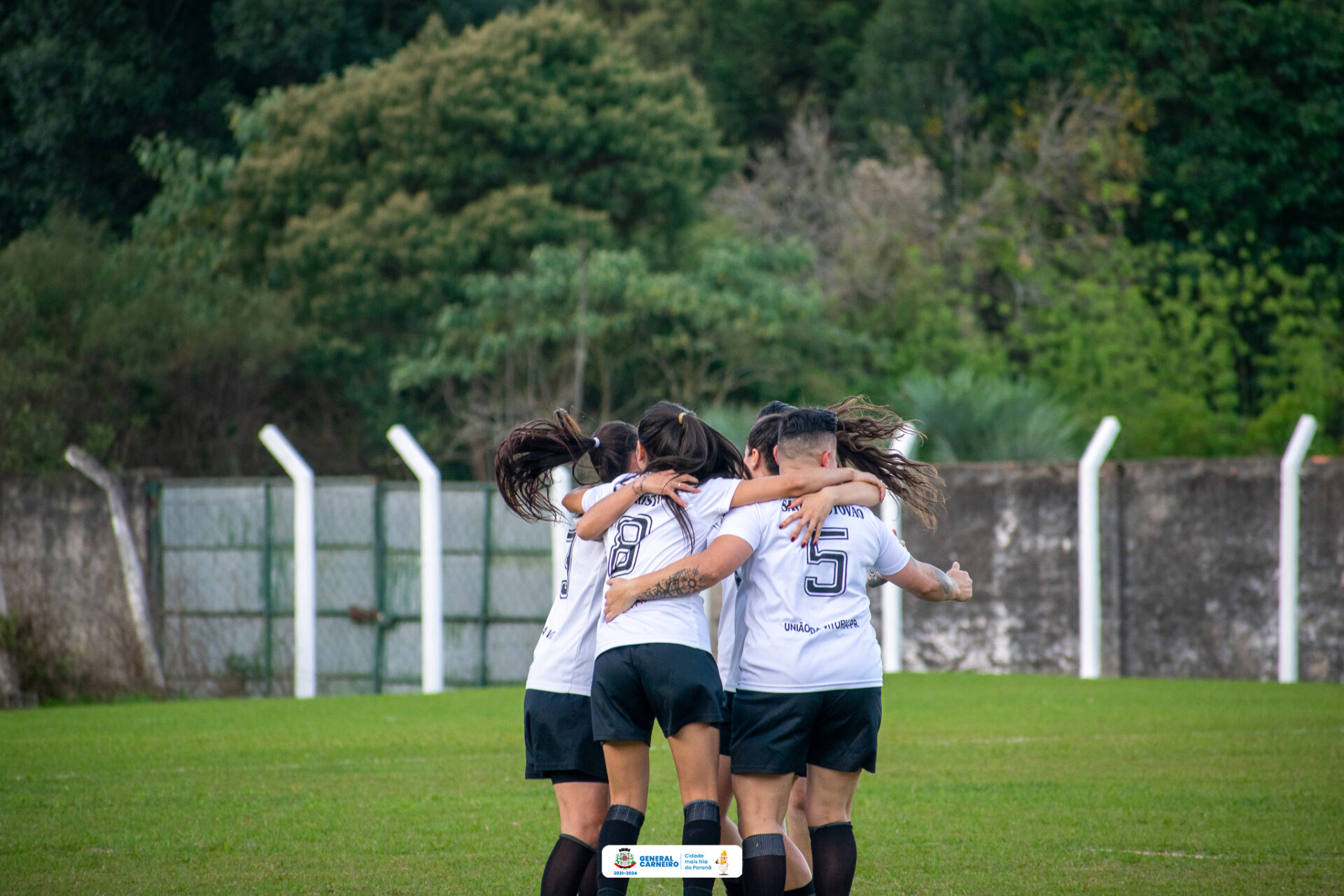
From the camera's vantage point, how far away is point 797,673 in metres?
4.89

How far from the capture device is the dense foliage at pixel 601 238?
19.3 metres

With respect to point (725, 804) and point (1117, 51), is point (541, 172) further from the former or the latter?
point (725, 804)

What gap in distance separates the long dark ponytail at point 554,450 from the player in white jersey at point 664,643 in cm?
38

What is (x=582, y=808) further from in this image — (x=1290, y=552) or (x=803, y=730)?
(x=1290, y=552)

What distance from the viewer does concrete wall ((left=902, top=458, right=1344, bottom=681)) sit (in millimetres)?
13445

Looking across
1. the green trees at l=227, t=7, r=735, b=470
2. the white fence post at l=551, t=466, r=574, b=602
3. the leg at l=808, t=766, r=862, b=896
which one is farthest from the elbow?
the green trees at l=227, t=7, r=735, b=470

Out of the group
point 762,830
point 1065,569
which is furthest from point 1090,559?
point 762,830

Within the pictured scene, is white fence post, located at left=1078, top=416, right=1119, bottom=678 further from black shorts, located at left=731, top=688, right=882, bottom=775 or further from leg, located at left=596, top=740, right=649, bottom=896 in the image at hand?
leg, located at left=596, top=740, right=649, bottom=896

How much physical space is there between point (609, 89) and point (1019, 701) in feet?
43.8

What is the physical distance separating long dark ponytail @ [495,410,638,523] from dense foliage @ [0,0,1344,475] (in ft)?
37.8

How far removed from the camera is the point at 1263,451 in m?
19.5

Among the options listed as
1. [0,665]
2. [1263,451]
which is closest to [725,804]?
[0,665]

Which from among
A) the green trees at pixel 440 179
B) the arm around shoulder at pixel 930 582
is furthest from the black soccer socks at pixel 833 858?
the green trees at pixel 440 179

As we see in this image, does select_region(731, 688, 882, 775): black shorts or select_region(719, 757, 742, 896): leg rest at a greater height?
select_region(731, 688, 882, 775): black shorts
